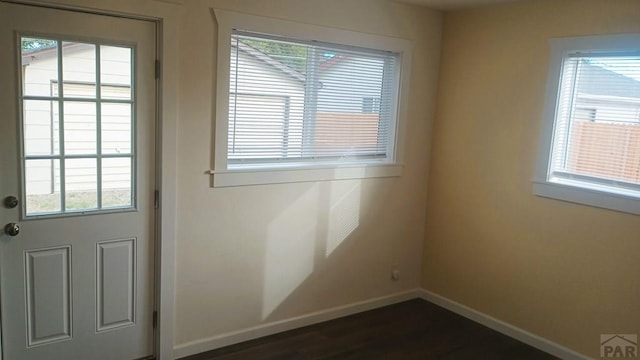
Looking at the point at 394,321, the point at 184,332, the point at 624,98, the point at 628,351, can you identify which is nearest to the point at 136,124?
the point at 184,332

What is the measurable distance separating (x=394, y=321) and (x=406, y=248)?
65cm

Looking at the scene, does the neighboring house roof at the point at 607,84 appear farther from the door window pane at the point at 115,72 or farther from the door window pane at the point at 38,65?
the door window pane at the point at 38,65

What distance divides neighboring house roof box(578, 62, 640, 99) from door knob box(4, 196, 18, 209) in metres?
3.40

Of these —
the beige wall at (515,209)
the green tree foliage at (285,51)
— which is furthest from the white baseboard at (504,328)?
the green tree foliage at (285,51)

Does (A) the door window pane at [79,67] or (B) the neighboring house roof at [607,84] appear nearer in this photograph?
(A) the door window pane at [79,67]

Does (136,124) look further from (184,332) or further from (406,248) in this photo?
(406,248)

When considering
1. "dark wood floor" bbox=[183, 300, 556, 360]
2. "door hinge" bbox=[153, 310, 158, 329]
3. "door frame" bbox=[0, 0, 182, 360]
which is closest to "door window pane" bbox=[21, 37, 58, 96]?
"door frame" bbox=[0, 0, 182, 360]

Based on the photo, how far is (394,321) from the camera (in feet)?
13.5

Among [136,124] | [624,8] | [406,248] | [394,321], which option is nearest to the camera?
[136,124]

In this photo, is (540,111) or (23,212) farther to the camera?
(540,111)

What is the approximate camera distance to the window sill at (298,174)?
334cm

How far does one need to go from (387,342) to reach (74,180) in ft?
7.56

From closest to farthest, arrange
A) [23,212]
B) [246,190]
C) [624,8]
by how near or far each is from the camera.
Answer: [23,212] < [624,8] < [246,190]

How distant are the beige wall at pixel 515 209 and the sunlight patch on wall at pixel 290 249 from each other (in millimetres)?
1211
